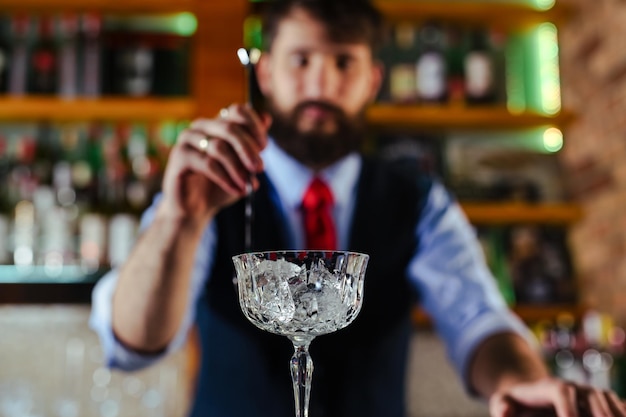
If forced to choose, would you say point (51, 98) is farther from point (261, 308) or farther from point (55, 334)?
point (261, 308)

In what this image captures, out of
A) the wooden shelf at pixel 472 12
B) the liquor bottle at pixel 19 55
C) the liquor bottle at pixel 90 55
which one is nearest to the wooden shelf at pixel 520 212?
the wooden shelf at pixel 472 12

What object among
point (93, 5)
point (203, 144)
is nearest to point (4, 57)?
point (93, 5)

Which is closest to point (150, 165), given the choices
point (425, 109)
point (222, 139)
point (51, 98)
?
point (51, 98)

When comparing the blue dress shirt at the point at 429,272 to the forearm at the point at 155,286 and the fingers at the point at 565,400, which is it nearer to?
the forearm at the point at 155,286

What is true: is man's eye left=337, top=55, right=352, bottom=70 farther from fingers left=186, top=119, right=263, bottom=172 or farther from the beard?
fingers left=186, top=119, right=263, bottom=172

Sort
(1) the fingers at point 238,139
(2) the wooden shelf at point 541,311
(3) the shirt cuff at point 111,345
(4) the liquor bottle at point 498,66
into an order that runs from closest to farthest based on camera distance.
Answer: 1. (1) the fingers at point 238,139
2. (3) the shirt cuff at point 111,345
3. (2) the wooden shelf at point 541,311
4. (4) the liquor bottle at point 498,66

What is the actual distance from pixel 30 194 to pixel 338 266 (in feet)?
6.13

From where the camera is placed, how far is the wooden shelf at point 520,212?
241 cm

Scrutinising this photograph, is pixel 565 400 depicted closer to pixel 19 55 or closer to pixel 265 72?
pixel 265 72

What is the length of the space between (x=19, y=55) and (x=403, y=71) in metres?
1.26

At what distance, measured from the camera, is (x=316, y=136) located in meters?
1.28

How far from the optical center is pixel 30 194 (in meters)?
2.26

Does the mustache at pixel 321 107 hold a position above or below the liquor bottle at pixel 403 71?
below

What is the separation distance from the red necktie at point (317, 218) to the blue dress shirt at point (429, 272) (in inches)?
0.9
